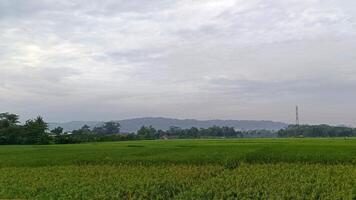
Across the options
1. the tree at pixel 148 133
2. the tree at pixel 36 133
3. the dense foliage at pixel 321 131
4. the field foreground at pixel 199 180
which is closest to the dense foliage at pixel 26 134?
the tree at pixel 36 133

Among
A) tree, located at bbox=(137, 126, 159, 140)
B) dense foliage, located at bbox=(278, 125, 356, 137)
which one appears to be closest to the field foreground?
tree, located at bbox=(137, 126, 159, 140)

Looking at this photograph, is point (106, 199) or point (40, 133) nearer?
point (106, 199)

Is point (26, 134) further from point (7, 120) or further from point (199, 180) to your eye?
point (199, 180)

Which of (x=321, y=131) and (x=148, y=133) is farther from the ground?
(x=321, y=131)

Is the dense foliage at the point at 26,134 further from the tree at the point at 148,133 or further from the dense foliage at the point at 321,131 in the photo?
the dense foliage at the point at 321,131

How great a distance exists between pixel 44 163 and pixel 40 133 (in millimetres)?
49788

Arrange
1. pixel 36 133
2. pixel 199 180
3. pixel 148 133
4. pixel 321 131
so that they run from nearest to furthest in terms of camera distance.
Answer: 1. pixel 199 180
2. pixel 36 133
3. pixel 148 133
4. pixel 321 131

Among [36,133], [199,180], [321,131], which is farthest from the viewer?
[321,131]

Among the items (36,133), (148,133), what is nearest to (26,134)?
(36,133)

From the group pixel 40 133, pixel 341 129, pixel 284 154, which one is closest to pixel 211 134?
pixel 341 129

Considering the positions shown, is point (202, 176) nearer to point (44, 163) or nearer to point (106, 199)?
point (106, 199)

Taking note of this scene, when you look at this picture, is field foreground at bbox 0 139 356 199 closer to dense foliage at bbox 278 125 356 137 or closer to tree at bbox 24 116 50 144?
tree at bbox 24 116 50 144

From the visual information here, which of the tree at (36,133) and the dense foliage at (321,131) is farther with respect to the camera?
the dense foliage at (321,131)

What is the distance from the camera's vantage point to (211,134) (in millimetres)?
144125
